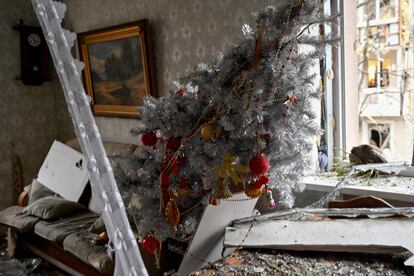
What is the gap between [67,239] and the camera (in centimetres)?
245

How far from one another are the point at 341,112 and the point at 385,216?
1.04 m

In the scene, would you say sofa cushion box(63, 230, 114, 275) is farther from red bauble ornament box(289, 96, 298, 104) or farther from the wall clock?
the wall clock

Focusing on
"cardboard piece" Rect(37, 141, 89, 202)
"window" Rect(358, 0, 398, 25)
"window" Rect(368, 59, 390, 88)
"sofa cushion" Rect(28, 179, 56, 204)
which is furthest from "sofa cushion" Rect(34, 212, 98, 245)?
"window" Rect(358, 0, 398, 25)

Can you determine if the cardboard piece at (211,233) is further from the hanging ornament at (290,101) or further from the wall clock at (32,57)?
the wall clock at (32,57)

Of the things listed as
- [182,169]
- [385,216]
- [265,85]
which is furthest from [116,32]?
[385,216]

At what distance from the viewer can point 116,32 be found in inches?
120

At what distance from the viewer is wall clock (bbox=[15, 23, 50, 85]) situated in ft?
12.5

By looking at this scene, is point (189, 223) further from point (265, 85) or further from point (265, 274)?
point (265, 85)

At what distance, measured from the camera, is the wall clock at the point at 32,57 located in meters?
3.81

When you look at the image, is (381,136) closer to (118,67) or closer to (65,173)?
(118,67)

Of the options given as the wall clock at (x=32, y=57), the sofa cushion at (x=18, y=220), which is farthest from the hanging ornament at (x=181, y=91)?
the wall clock at (x=32, y=57)

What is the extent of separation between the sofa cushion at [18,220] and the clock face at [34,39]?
177 cm

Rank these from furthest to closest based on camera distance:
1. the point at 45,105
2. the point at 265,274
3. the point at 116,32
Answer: the point at 45,105 < the point at 116,32 < the point at 265,274

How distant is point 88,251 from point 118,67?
1619mm
